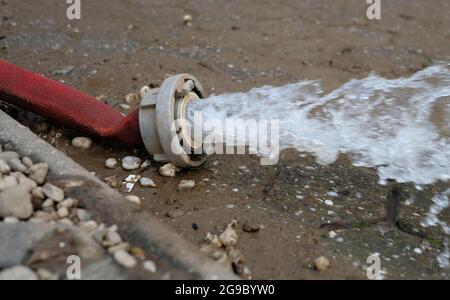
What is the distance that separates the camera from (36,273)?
1521 millimetres

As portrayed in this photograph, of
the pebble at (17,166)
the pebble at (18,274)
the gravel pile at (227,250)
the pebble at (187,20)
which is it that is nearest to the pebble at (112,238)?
the pebble at (18,274)

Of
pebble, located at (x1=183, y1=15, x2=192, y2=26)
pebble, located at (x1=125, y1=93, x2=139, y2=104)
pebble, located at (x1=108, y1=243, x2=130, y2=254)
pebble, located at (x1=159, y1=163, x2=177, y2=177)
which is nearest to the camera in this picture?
pebble, located at (x1=108, y1=243, x2=130, y2=254)

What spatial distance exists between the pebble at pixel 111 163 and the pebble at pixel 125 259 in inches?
35.4

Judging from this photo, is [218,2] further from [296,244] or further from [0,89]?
[296,244]

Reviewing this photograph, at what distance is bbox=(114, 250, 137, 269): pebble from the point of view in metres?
1.56

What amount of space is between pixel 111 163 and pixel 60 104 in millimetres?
380

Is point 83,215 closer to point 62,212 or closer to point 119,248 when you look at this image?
point 62,212

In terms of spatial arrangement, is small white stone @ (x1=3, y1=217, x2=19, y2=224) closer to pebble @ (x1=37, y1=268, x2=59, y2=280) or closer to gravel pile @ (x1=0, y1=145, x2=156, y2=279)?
gravel pile @ (x1=0, y1=145, x2=156, y2=279)

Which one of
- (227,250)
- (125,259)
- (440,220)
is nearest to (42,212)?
(125,259)

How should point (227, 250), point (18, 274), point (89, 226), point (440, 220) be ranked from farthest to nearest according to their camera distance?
point (440, 220)
point (227, 250)
point (89, 226)
point (18, 274)

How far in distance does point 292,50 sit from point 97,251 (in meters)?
2.41

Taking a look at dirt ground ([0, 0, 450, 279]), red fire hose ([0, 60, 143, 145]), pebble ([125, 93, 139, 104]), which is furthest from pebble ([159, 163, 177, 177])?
pebble ([125, 93, 139, 104])

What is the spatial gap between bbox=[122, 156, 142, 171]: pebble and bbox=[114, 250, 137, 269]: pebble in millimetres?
871

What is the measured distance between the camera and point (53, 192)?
6.15 feet
